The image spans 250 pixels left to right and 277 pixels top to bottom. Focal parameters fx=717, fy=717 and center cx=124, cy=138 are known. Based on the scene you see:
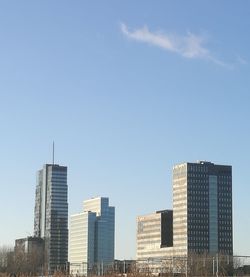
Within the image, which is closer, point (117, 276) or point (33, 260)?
point (117, 276)

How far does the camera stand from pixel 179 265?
175 ft

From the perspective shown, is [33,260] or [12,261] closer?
[12,261]

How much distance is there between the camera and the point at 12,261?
143750mm

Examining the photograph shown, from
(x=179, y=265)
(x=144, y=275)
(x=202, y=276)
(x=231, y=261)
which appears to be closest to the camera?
(x=144, y=275)

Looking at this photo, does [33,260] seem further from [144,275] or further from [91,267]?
[144,275]

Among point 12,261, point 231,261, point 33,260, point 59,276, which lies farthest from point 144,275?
point 33,260

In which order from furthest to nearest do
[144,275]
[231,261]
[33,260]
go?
[33,260], [231,261], [144,275]

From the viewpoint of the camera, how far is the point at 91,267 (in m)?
75.2

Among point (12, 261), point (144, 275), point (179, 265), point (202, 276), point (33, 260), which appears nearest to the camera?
point (144, 275)

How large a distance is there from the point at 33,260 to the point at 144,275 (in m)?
126

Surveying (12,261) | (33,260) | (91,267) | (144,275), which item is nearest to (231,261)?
(91,267)

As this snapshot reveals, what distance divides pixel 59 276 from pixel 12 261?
106939 mm

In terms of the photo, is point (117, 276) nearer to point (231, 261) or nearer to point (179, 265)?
point (179, 265)

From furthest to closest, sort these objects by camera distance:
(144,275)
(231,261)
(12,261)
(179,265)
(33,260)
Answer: (33,260)
(12,261)
(231,261)
(179,265)
(144,275)
